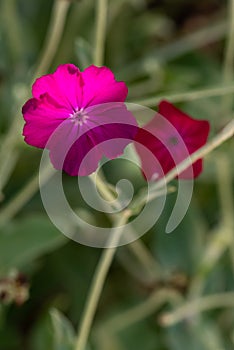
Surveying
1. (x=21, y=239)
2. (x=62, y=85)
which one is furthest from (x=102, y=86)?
(x=21, y=239)

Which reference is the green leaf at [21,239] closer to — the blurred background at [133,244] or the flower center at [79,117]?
the blurred background at [133,244]

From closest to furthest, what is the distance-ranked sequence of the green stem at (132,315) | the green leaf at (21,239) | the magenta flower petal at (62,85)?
the magenta flower petal at (62,85) < the green leaf at (21,239) < the green stem at (132,315)

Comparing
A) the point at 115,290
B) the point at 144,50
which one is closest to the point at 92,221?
the point at 115,290

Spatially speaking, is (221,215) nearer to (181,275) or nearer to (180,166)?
(181,275)

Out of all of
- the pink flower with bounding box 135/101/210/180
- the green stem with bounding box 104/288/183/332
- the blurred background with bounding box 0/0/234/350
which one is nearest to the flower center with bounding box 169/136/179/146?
→ the pink flower with bounding box 135/101/210/180

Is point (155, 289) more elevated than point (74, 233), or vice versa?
point (74, 233)

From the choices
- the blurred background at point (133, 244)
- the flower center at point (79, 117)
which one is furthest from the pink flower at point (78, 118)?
the blurred background at point (133, 244)
